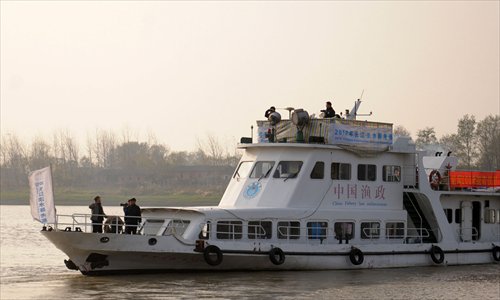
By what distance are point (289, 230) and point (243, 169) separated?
307 centimetres

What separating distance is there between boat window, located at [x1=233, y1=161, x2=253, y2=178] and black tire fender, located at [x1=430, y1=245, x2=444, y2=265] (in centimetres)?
679

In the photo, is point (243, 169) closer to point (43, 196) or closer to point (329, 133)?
point (329, 133)

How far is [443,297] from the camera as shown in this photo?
29.7 metres

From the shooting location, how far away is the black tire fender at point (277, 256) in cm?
3238

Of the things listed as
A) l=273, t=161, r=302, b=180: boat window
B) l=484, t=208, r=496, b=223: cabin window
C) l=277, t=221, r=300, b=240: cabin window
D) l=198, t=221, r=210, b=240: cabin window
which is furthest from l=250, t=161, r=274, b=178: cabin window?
l=484, t=208, r=496, b=223: cabin window

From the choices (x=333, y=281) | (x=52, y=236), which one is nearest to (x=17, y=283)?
(x=52, y=236)

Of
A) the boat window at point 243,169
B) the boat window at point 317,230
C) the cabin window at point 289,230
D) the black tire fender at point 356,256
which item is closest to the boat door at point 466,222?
the black tire fender at point 356,256

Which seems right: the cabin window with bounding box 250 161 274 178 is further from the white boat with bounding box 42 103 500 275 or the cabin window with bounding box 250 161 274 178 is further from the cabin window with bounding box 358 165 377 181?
the cabin window with bounding box 358 165 377 181

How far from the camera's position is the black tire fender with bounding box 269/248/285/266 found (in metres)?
32.4

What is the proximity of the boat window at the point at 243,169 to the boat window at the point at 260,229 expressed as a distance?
2.63 m

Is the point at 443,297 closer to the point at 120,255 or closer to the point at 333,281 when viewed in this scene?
the point at 333,281

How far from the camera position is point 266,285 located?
30406mm

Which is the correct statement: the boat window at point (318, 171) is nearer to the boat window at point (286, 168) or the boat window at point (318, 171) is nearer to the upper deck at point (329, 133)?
the boat window at point (286, 168)

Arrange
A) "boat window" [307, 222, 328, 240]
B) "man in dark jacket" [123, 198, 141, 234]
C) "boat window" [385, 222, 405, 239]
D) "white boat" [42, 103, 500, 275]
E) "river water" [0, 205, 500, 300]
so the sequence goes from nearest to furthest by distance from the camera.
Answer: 1. "river water" [0, 205, 500, 300]
2. "white boat" [42, 103, 500, 275]
3. "man in dark jacket" [123, 198, 141, 234]
4. "boat window" [307, 222, 328, 240]
5. "boat window" [385, 222, 405, 239]
